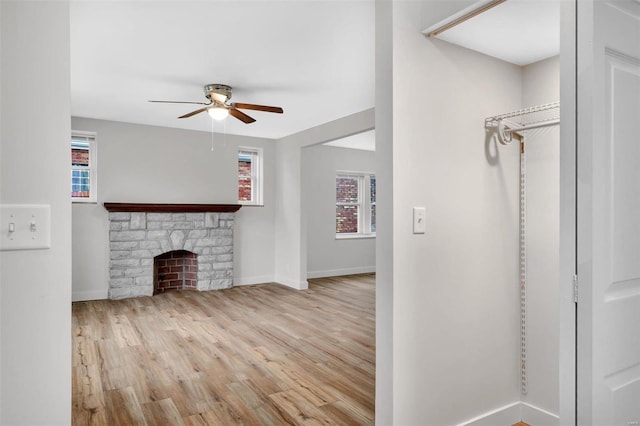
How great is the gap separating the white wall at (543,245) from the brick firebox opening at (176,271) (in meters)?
5.02

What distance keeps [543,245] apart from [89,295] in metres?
5.49

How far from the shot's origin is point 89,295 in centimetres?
550

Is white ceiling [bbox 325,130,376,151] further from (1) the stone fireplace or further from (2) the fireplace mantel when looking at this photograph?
(1) the stone fireplace

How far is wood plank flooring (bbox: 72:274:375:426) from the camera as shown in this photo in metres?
2.46

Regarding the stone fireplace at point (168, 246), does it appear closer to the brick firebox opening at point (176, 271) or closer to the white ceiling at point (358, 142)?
the brick firebox opening at point (176, 271)

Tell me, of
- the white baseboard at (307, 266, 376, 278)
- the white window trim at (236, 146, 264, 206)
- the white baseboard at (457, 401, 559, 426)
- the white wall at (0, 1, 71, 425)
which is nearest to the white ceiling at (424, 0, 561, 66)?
the white wall at (0, 1, 71, 425)

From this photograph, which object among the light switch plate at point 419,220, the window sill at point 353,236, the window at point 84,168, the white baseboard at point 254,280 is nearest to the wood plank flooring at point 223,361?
the white baseboard at point 254,280

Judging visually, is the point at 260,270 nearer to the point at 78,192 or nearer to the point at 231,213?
the point at 231,213

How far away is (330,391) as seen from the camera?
2.76 m

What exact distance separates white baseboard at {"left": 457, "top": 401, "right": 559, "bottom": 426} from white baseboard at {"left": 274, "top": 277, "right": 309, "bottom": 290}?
4.28 meters

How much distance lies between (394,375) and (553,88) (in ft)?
5.81

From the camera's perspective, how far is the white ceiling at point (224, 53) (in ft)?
8.42

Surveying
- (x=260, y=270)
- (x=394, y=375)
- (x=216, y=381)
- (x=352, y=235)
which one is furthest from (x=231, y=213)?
(x=394, y=375)

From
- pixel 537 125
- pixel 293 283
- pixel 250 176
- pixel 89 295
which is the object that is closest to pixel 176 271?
pixel 89 295
